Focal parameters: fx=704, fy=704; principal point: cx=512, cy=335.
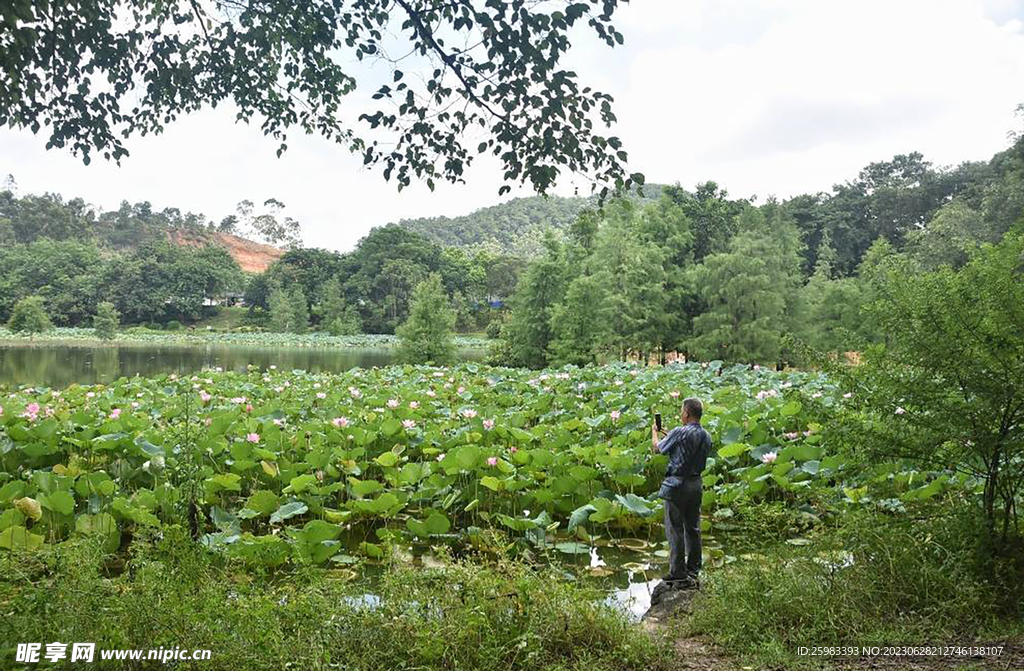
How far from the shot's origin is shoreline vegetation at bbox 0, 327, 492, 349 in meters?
42.6

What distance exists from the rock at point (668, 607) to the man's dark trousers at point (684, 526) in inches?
7.5

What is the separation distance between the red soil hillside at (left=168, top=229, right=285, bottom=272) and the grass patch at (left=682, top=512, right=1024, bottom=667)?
66.5 m

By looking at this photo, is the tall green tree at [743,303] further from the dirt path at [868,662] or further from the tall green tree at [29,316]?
the tall green tree at [29,316]

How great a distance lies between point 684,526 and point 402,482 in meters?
2.12

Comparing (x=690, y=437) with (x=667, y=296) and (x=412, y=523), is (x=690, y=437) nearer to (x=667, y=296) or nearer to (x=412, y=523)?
(x=412, y=523)

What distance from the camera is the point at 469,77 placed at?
3.78m

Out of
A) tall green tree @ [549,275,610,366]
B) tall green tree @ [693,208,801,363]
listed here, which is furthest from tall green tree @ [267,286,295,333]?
tall green tree @ [693,208,801,363]

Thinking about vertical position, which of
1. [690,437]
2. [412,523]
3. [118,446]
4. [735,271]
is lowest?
[412,523]

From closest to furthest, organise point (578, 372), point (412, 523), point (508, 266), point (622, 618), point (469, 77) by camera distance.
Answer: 1. point (622, 618)
2. point (469, 77)
3. point (412, 523)
4. point (578, 372)
5. point (508, 266)

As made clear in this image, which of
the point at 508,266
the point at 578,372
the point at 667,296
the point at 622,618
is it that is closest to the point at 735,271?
the point at 667,296

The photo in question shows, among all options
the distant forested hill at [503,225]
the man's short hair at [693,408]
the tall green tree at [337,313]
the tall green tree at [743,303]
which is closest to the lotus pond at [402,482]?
the man's short hair at [693,408]

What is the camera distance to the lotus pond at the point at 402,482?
13.6ft

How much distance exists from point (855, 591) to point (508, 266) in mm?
56557

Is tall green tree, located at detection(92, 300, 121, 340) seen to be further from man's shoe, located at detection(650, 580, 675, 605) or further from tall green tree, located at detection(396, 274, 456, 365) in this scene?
man's shoe, located at detection(650, 580, 675, 605)
